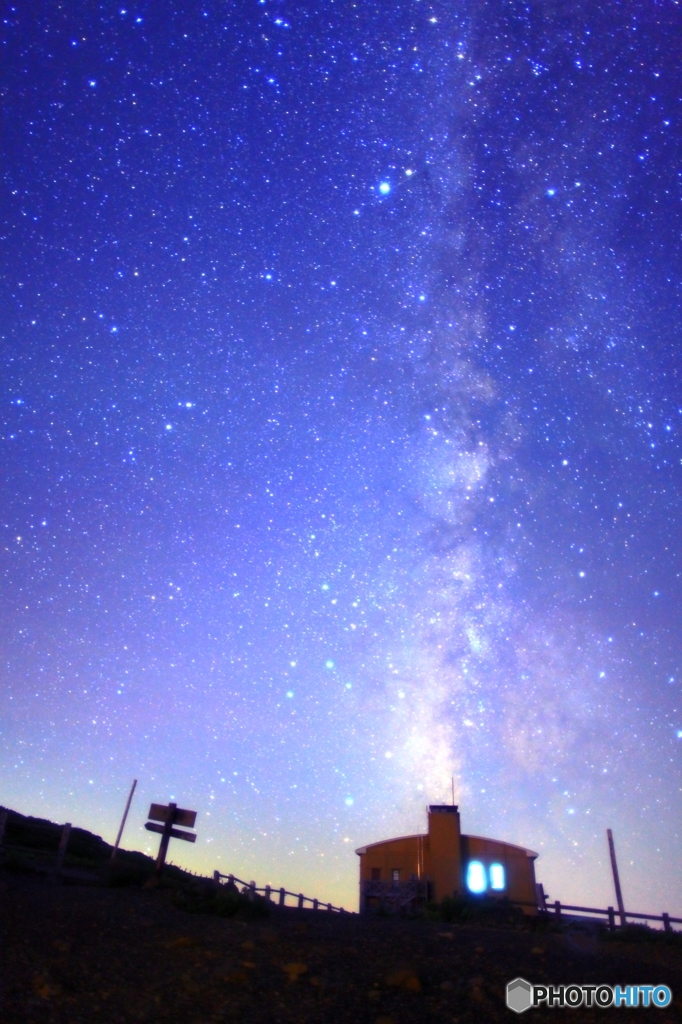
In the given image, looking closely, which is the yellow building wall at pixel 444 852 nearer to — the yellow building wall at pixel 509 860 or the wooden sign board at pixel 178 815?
the yellow building wall at pixel 509 860

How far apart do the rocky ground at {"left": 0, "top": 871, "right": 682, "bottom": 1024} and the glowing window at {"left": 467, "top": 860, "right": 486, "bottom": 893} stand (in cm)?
2181

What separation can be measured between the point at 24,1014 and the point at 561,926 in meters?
13.2

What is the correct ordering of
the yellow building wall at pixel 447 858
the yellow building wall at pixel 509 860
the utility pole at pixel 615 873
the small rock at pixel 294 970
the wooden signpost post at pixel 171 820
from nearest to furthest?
the small rock at pixel 294 970
the wooden signpost post at pixel 171 820
the utility pole at pixel 615 873
the yellow building wall at pixel 447 858
the yellow building wall at pixel 509 860

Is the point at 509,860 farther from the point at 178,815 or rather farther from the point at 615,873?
the point at 178,815

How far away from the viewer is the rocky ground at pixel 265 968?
7.30 meters

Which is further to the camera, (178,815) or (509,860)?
(509,860)

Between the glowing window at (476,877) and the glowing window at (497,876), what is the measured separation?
518mm

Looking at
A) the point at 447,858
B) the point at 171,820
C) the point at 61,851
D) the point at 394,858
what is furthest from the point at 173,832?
the point at 394,858

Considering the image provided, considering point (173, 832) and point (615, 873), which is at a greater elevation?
point (615, 873)

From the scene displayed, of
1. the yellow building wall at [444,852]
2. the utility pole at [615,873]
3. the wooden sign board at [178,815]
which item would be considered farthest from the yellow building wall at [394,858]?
the wooden sign board at [178,815]

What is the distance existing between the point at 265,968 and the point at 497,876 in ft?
89.1

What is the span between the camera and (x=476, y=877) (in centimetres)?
3145

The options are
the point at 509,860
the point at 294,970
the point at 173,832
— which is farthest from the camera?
the point at 509,860

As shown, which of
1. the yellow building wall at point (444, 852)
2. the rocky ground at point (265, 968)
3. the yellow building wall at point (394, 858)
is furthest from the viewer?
the yellow building wall at point (394, 858)
